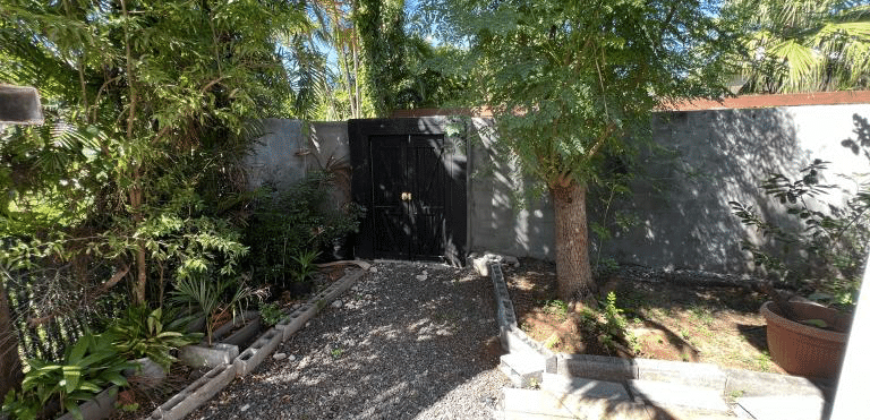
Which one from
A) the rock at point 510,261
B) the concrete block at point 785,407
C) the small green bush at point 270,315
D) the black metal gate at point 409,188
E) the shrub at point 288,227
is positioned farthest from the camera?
the black metal gate at point 409,188

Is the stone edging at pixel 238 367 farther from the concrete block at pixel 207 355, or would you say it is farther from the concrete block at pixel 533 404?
the concrete block at pixel 533 404

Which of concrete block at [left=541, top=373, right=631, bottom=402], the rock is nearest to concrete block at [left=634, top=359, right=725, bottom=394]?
concrete block at [left=541, top=373, right=631, bottom=402]

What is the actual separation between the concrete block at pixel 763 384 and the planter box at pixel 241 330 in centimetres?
405

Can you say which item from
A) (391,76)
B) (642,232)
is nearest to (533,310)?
(642,232)

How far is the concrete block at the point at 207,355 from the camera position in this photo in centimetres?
316

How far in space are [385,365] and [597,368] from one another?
1714 millimetres

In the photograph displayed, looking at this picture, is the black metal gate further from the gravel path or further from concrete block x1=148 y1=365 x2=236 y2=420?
concrete block x1=148 y1=365 x2=236 y2=420

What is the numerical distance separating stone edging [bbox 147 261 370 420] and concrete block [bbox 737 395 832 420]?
3719 millimetres

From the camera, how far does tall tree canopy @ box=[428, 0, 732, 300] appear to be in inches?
99.5

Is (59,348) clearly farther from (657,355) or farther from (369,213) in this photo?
(657,355)

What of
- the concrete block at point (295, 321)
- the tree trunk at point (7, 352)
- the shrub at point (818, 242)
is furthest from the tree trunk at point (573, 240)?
the tree trunk at point (7, 352)

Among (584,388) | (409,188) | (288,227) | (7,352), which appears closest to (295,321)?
(288,227)

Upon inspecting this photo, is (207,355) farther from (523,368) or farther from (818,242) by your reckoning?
(818,242)

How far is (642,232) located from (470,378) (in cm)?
327
